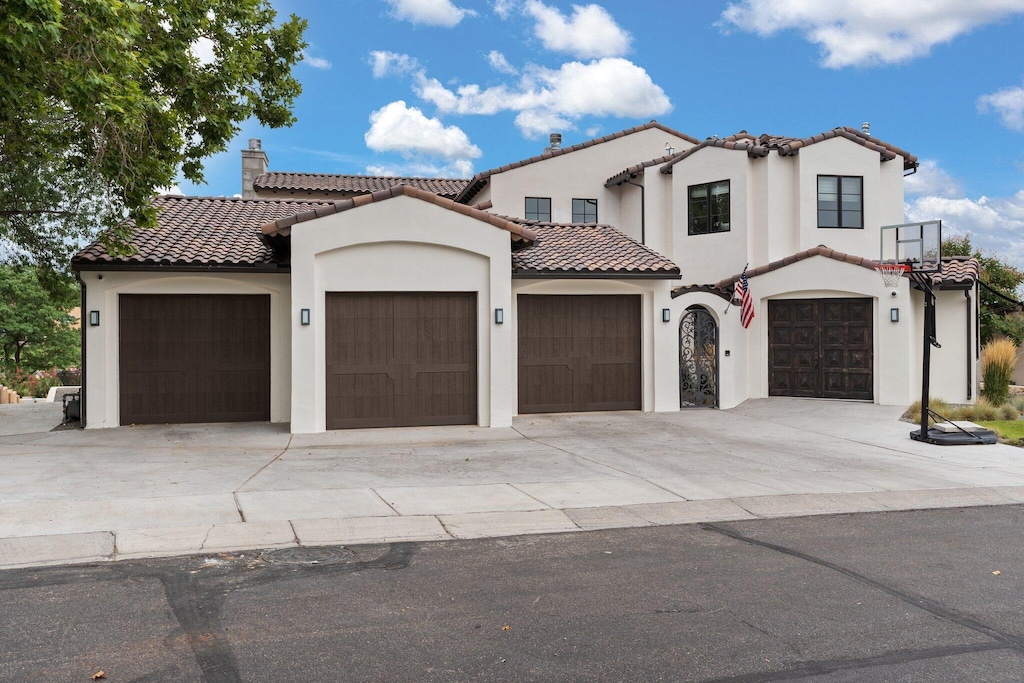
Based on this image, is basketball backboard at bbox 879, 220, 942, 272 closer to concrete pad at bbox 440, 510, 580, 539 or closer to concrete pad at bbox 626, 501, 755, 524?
concrete pad at bbox 626, 501, 755, 524

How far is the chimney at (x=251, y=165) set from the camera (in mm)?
29591

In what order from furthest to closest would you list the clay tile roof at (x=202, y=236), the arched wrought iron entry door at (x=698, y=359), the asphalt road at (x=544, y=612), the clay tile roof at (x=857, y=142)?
the clay tile roof at (x=857, y=142)
the arched wrought iron entry door at (x=698, y=359)
the clay tile roof at (x=202, y=236)
the asphalt road at (x=544, y=612)

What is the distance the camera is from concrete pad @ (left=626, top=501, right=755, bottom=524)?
27.0 ft

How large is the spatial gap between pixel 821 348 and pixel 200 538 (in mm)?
15391

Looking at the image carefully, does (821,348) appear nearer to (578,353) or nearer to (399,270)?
(578,353)

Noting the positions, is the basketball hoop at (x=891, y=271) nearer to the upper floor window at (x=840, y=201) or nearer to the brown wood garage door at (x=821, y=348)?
the brown wood garage door at (x=821, y=348)

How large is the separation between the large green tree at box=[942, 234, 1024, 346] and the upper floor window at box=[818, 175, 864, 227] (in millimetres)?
4885

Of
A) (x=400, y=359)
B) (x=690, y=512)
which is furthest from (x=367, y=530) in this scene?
(x=400, y=359)

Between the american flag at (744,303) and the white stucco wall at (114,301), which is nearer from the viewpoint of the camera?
the white stucco wall at (114,301)

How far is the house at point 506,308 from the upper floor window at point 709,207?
0.05 metres

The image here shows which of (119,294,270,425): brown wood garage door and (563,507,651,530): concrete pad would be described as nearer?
(563,507,651,530): concrete pad

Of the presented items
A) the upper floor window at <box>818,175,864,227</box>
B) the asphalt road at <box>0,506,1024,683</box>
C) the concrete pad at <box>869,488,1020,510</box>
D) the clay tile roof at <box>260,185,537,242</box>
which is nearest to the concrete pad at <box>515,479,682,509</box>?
the asphalt road at <box>0,506,1024,683</box>

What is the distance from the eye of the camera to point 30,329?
114 ft

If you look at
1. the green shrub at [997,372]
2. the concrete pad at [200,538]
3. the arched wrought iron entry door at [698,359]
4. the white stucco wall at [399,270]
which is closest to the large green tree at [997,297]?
the green shrub at [997,372]
